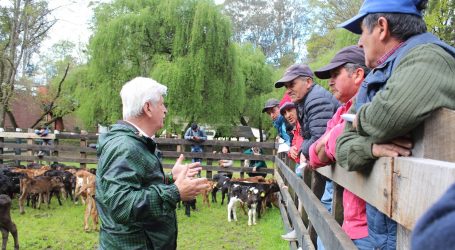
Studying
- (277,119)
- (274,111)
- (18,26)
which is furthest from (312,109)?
(18,26)

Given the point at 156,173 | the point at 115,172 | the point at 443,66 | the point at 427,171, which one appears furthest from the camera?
the point at 156,173

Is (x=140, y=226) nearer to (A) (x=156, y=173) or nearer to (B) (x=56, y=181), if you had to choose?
(A) (x=156, y=173)

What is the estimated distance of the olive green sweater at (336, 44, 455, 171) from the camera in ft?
3.77

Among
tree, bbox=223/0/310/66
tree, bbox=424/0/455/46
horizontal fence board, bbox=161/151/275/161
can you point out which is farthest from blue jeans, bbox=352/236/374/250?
tree, bbox=223/0/310/66

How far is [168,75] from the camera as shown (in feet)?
60.4

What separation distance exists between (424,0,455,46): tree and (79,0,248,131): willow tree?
12.1 meters

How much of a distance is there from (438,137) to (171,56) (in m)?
19.9

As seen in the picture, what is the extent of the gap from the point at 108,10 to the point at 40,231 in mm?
14573

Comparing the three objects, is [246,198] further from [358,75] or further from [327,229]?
[327,229]

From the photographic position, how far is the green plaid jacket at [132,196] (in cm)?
230

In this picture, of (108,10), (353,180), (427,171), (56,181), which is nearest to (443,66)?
(427,171)

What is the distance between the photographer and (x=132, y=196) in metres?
2.29

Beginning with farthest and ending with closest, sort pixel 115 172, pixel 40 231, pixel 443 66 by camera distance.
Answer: pixel 40 231, pixel 115 172, pixel 443 66

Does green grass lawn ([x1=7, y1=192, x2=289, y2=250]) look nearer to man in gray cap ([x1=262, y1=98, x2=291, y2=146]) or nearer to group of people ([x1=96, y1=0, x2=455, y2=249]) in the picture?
man in gray cap ([x1=262, y1=98, x2=291, y2=146])
